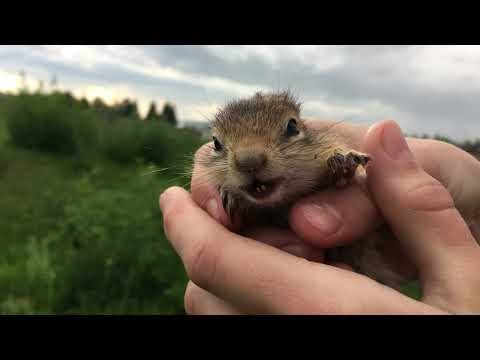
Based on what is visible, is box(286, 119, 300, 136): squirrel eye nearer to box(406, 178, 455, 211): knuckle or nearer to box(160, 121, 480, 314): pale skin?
box(160, 121, 480, 314): pale skin

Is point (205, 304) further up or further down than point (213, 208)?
further down

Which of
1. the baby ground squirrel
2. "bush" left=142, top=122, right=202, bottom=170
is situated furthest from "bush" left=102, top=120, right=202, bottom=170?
the baby ground squirrel

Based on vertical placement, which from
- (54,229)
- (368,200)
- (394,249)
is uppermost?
(368,200)

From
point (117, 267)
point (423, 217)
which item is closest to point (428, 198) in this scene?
point (423, 217)

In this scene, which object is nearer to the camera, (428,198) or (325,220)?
(428,198)

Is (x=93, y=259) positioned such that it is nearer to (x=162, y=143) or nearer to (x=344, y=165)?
(x=344, y=165)

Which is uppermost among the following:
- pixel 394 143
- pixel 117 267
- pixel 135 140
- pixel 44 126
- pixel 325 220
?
pixel 394 143

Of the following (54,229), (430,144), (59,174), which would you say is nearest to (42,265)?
(54,229)
